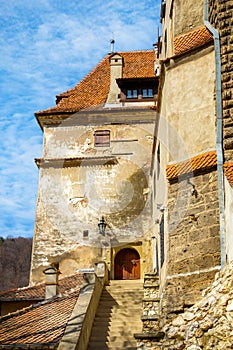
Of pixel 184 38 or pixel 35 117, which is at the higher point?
pixel 35 117

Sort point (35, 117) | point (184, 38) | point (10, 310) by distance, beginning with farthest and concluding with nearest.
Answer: point (35, 117)
point (10, 310)
point (184, 38)

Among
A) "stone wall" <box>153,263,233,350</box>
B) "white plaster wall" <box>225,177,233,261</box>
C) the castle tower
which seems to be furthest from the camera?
the castle tower

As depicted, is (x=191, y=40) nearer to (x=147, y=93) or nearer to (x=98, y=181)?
(x=98, y=181)

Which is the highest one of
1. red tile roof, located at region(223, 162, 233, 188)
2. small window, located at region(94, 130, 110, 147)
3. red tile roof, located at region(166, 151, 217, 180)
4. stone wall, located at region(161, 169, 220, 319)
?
small window, located at region(94, 130, 110, 147)

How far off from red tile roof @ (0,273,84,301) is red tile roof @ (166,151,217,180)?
7524mm

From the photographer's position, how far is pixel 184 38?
1027 cm

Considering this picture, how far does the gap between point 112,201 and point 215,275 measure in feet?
44.1

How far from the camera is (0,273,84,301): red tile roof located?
16.9 meters

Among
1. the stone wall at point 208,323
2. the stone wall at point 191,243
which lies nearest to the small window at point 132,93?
the stone wall at point 191,243

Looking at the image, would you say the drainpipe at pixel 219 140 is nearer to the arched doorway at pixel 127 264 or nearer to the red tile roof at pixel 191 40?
the red tile roof at pixel 191 40

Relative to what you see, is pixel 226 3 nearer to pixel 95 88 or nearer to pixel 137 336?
pixel 137 336

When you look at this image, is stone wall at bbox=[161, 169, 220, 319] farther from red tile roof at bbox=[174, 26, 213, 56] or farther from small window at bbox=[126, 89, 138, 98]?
small window at bbox=[126, 89, 138, 98]

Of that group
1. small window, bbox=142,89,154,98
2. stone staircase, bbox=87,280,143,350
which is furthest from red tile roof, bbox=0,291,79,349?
small window, bbox=142,89,154,98

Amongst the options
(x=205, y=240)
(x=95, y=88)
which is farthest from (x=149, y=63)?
(x=205, y=240)
